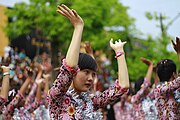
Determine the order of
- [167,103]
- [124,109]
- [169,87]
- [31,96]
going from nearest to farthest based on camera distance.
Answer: [169,87], [167,103], [31,96], [124,109]

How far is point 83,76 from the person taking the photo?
3191 mm

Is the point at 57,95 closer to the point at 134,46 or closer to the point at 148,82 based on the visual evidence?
the point at 148,82

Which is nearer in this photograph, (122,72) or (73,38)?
(73,38)

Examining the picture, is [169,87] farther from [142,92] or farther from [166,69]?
[142,92]

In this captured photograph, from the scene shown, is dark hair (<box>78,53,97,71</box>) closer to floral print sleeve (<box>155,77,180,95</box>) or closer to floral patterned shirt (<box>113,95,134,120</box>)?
floral print sleeve (<box>155,77,180,95</box>)

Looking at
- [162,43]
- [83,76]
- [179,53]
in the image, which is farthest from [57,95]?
[162,43]

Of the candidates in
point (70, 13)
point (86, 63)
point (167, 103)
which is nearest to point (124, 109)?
point (167, 103)

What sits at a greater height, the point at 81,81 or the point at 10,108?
the point at 81,81

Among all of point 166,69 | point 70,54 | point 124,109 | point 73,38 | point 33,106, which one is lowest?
point 124,109

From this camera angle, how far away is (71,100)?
309cm

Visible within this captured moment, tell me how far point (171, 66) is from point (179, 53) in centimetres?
62

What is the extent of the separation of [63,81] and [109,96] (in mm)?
526

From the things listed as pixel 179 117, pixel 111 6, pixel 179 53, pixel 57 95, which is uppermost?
pixel 111 6

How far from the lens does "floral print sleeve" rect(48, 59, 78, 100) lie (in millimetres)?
2778
